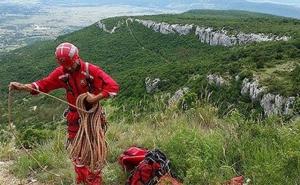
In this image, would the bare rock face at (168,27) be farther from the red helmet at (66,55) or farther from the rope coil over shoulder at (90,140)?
the red helmet at (66,55)

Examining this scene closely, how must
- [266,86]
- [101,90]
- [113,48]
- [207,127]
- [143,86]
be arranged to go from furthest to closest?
[113,48] → [143,86] → [266,86] → [207,127] → [101,90]

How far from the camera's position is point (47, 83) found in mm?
5082

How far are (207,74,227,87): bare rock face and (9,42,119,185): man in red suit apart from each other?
26302mm

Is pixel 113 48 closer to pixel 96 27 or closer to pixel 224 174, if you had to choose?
pixel 96 27

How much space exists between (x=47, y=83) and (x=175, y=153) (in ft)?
5.03

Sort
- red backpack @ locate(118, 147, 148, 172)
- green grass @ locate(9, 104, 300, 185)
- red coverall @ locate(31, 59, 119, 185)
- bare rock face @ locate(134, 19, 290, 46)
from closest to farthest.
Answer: green grass @ locate(9, 104, 300, 185) → red coverall @ locate(31, 59, 119, 185) → red backpack @ locate(118, 147, 148, 172) → bare rock face @ locate(134, 19, 290, 46)

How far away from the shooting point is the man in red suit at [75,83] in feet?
15.9

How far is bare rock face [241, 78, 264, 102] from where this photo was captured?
25.0 meters

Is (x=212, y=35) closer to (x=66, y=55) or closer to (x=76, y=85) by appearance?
(x=76, y=85)

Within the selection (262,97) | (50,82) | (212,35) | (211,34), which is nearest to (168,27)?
(211,34)

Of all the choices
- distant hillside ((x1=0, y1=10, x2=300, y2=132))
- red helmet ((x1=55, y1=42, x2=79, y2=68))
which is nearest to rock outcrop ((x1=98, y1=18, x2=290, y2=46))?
distant hillside ((x1=0, y1=10, x2=300, y2=132))

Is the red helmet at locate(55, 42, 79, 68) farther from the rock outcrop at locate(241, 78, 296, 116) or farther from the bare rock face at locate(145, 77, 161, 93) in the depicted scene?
the bare rock face at locate(145, 77, 161, 93)

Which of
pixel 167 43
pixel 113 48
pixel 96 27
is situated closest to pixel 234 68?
A: pixel 167 43

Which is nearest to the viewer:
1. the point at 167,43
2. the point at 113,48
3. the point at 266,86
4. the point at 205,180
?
the point at 205,180
